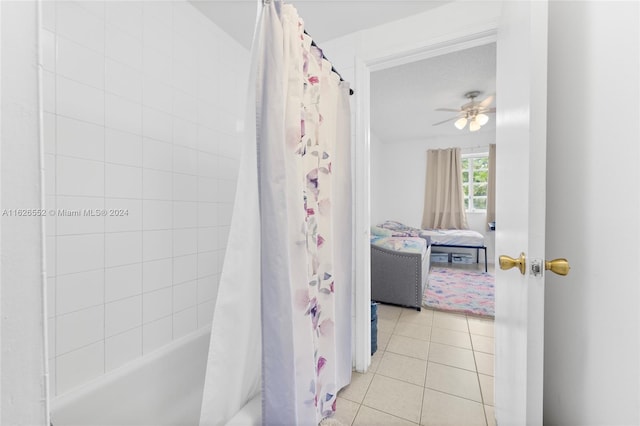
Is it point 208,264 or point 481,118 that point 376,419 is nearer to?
point 208,264

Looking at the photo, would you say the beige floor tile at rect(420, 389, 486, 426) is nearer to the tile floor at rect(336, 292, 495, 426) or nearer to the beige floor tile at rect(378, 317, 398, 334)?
the tile floor at rect(336, 292, 495, 426)

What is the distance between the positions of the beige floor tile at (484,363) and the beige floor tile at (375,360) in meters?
0.65

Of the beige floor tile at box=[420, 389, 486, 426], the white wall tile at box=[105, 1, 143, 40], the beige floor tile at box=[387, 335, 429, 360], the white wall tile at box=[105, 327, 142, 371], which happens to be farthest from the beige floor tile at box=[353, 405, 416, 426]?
the white wall tile at box=[105, 1, 143, 40]

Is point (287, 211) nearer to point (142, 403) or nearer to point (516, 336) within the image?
point (516, 336)

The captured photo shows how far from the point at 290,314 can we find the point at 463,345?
6.10ft

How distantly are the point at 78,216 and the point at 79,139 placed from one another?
32 cm

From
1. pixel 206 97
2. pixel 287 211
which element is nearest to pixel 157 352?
pixel 287 211

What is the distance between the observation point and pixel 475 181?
558 cm

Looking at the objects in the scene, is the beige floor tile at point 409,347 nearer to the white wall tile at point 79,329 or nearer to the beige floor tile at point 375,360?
the beige floor tile at point 375,360

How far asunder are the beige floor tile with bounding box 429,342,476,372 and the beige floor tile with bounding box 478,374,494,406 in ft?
0.28

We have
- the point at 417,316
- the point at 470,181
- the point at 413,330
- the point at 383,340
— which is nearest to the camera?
the point at 383,340

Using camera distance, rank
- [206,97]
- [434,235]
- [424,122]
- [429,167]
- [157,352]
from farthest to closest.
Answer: [429,167], [434,235], [424,122], [206,97], [157,352]

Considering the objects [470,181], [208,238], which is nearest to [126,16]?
[208,238]

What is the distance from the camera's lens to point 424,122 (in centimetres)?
444
